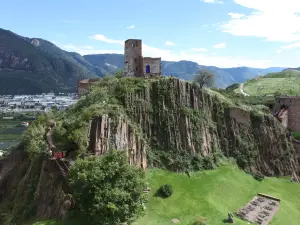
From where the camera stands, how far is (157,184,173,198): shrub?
3322cm

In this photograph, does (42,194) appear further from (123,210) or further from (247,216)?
(247,216)

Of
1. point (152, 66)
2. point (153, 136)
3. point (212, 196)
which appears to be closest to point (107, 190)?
point (212, 196)

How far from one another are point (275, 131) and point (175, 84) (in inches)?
812

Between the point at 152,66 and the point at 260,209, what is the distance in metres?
29.0

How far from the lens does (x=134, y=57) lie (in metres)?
51.5

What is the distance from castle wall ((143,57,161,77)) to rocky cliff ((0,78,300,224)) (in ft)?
27.4

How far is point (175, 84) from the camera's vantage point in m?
44.3

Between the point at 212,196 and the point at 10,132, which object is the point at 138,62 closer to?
the point at 212,196

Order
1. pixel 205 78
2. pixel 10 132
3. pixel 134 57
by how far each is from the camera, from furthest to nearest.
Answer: pixel 10 132 → pixel 205 78 → pixel 134 57

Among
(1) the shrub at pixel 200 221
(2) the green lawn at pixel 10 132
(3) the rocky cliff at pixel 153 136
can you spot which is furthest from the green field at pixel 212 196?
(2) the green lawn at pixel 10 132

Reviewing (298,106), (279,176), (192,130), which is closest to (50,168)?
(192,130)

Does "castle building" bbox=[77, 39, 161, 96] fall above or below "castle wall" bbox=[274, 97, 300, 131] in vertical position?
above

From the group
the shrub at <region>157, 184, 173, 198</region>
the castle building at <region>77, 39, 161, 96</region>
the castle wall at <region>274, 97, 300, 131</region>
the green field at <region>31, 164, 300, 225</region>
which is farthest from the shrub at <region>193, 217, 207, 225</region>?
the castle wall at <region>274, 97, 300, 131</region>

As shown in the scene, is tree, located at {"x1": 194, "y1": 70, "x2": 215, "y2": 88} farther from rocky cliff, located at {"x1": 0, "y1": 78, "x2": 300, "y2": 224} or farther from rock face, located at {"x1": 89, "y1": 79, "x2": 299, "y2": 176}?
rock face, located at {"x1": 89, "y1": 79, "x2": 299, "y2": 176}
